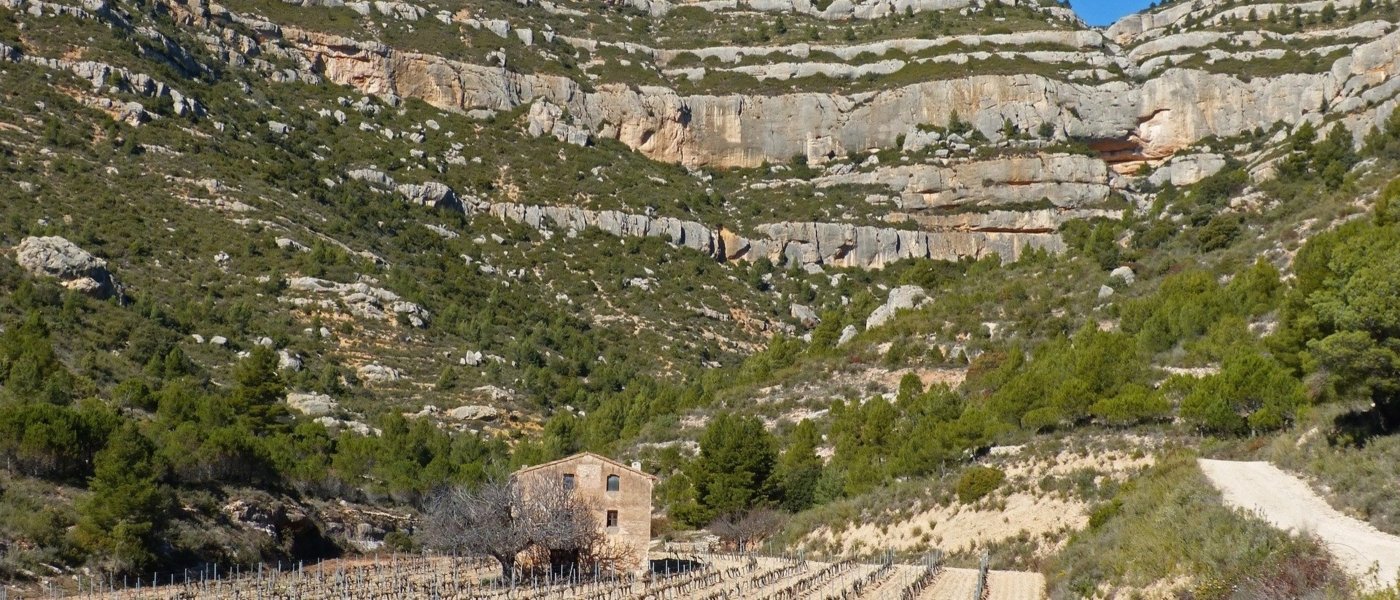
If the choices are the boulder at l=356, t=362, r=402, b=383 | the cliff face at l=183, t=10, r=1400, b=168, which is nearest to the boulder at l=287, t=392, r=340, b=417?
the boulder at l=356, t=362, r=402, b=383

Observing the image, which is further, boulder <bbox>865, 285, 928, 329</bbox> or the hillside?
boulder <bbox>865, 285, 928, 329</bbox>

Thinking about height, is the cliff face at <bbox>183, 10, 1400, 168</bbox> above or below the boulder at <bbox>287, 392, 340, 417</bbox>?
above

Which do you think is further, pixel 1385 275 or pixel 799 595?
pixel 799 595

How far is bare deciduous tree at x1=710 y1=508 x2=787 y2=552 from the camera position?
42.8 metres

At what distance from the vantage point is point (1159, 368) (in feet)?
132

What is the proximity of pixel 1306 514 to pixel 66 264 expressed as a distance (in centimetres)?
5172

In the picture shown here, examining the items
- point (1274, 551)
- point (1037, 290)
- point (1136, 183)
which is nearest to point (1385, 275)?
point (1274, 551)

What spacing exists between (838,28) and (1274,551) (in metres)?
110

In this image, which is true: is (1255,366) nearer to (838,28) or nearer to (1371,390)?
(1371,390)

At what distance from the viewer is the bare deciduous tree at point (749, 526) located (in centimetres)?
4275

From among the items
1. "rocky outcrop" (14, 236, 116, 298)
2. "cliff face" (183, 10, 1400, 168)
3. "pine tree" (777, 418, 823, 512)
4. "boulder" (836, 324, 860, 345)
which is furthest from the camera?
"cliff face" (183, 10, 1400, 168)

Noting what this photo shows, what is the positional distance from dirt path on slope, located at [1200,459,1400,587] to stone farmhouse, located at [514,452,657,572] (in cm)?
1793

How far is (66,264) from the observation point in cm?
5119

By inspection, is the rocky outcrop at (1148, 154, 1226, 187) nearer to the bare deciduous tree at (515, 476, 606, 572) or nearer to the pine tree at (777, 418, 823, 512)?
the pine tree at (777, 418, 823, 512)
